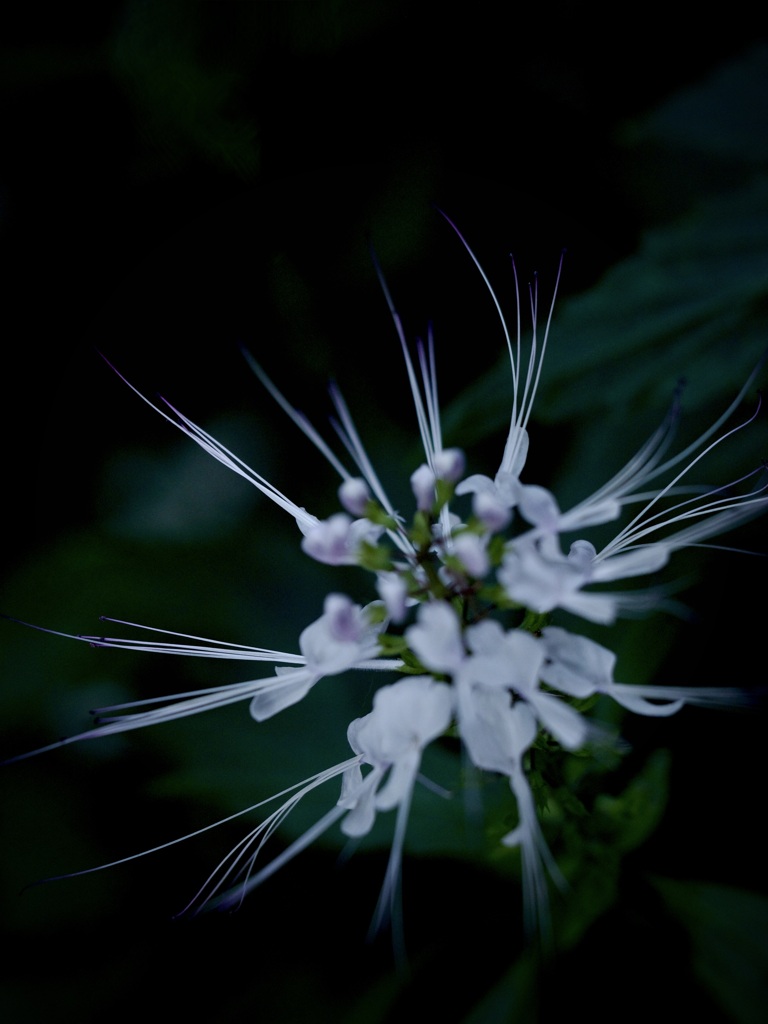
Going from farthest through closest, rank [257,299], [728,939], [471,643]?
[257,299] < [728,939] < [471,643]

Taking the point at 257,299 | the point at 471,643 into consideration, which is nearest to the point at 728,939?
the point at 471,643

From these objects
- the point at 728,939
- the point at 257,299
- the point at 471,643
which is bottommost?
the point at 728,939

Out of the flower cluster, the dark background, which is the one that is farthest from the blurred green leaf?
the flower cluster

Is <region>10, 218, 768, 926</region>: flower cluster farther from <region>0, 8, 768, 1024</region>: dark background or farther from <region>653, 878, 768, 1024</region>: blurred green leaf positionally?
<region>0, 8, 768, 1024</region>: dark background

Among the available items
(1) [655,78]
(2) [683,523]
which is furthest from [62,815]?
(1) [655,78]

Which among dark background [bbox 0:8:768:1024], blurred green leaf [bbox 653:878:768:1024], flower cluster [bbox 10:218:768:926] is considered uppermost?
dark background [bbox 0:8:768:1024]

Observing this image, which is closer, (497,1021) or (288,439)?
(497,1021)

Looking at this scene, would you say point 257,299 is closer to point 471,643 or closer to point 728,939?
point 471,643

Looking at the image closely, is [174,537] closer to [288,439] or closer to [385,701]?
[288,439]
